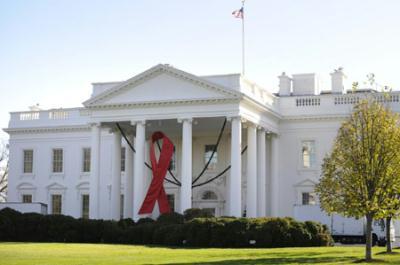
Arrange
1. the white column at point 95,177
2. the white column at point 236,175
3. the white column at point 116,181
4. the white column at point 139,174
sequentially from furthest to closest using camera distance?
the white column at point 116,181 < the white column at point 95,177 < the white column at point 139,174 < the white column at point 236,175

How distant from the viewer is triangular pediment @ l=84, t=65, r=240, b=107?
5034 cm

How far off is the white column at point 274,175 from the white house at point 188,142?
8 centimetres

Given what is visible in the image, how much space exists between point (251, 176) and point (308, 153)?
8.04 meters

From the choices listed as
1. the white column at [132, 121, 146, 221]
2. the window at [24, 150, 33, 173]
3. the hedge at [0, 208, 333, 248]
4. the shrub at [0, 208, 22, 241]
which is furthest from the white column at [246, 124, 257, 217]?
the window at [24, 150, 33, 173]

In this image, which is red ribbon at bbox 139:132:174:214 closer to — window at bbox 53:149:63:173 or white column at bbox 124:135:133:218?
white column at bbox 124:135:133:218

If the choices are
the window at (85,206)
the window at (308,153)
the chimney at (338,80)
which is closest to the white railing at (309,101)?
the window at (308,153)

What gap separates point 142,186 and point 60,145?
51.5ft

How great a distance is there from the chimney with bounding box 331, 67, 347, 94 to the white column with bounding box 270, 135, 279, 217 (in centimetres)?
694

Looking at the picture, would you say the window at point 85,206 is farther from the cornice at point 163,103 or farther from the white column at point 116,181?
the cornice at point 163,103

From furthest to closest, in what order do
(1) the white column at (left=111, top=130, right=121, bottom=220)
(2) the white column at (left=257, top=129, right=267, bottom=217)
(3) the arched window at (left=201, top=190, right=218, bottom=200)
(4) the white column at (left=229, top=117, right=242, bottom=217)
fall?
(3) the arched window at (left=201, top=190, right=218, bottom=200) < (1) the white column at (left=111, top=130, right=121, bottom=220) < (2) the white column at (left=257, top=129, right=267, bottom=217) < (4) the white column at (left=229, top=117, right=242, bottom=217)

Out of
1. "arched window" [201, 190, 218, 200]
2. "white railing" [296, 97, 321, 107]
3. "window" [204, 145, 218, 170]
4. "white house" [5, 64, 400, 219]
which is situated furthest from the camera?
"arched window" [201, 190, 218, 200]

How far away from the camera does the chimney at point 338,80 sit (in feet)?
199

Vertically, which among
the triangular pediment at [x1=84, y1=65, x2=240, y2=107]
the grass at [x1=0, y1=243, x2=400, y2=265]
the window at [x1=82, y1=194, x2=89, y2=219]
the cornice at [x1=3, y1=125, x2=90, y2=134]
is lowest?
the grass at [x1=0, y1=243, x2=400, y2=265]

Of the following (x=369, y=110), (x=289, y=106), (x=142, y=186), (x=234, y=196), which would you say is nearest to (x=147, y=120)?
(x=142, y=186)
